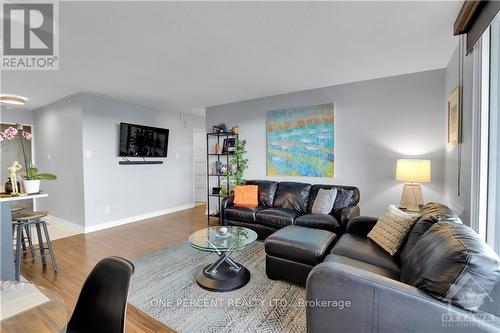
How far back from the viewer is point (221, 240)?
2.45 m

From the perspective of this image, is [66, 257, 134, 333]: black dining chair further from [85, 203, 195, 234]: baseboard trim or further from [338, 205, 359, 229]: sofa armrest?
[85, 203, 195, 234]: baseboard trim

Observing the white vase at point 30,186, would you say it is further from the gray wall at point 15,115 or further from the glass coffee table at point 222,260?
the gray wall at point 15,115

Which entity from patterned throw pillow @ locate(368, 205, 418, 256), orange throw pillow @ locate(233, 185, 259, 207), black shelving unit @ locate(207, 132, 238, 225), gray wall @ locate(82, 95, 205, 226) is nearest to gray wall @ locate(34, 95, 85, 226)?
gray wall @ locate(82, 95, 205, 226)

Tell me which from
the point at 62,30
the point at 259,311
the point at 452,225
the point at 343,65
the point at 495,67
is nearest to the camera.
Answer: the point at 452,225

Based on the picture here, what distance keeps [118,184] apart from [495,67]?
5380 millimetres

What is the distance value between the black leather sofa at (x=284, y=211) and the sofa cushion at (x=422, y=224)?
113 cm

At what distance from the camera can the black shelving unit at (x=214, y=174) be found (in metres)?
4.91

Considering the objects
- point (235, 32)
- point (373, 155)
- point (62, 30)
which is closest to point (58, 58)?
point (62, 30)

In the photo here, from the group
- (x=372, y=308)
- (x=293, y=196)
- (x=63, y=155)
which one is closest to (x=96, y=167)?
(x=63, y=155)

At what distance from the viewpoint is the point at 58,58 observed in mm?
2664

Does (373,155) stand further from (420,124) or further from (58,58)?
(58,58)

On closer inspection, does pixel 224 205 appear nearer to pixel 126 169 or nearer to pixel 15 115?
pixel 126 169

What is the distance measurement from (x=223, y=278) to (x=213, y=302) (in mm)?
305

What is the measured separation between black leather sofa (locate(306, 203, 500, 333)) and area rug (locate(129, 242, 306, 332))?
1.75ft
